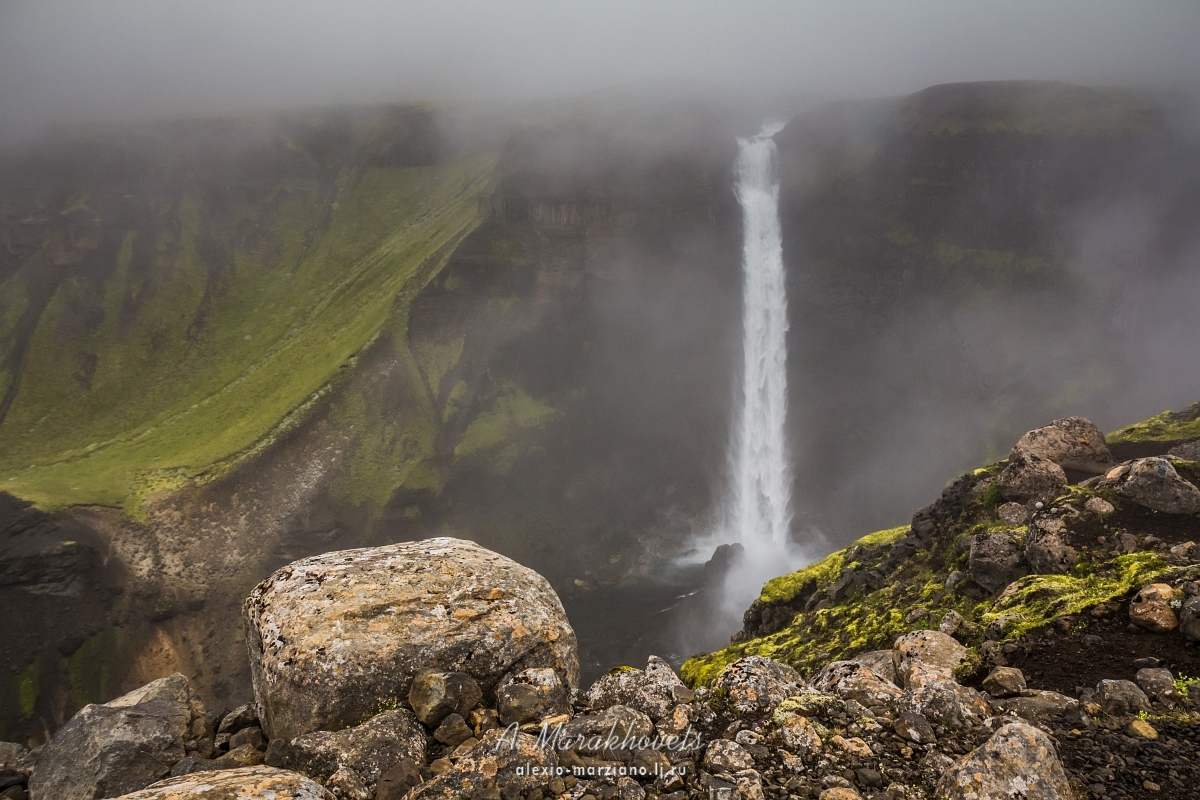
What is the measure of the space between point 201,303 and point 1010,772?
9183 centimetres

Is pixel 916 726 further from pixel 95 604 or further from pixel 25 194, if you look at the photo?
pixel 25 194

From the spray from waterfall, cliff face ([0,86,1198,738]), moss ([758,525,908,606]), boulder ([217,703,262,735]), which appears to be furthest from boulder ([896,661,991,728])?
cliff face ([0,86,1198,738])

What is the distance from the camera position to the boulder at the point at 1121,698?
786 centimetres

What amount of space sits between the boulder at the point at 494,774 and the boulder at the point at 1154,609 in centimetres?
948

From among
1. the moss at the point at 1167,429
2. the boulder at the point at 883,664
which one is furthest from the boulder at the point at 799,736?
the moss at the point at 1167,429

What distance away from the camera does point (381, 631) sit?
9.31 metres

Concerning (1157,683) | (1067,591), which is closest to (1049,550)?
(1067,591)

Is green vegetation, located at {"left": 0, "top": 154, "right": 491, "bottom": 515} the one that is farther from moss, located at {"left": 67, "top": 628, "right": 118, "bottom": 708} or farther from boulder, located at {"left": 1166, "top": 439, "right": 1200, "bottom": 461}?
boulder, located at {"left": 1166, "top": 439, "right": 1200, "bottom": 461}

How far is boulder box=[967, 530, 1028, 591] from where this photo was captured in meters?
16.5

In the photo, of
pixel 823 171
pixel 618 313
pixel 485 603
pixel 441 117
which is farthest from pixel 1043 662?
pixel 441 117

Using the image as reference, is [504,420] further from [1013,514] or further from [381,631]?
[381,631]

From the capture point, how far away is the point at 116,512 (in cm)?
5250

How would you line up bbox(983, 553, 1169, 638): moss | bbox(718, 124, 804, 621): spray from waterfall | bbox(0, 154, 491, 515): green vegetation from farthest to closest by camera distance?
1. bbox(718, 124, 804, 621): spray from waterfall
2. bbox(0, 154, 491, 515): green vegetation
3. bbox(983, 553, 1169, 638): moss

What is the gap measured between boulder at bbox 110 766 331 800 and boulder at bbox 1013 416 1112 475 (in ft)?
70.6
